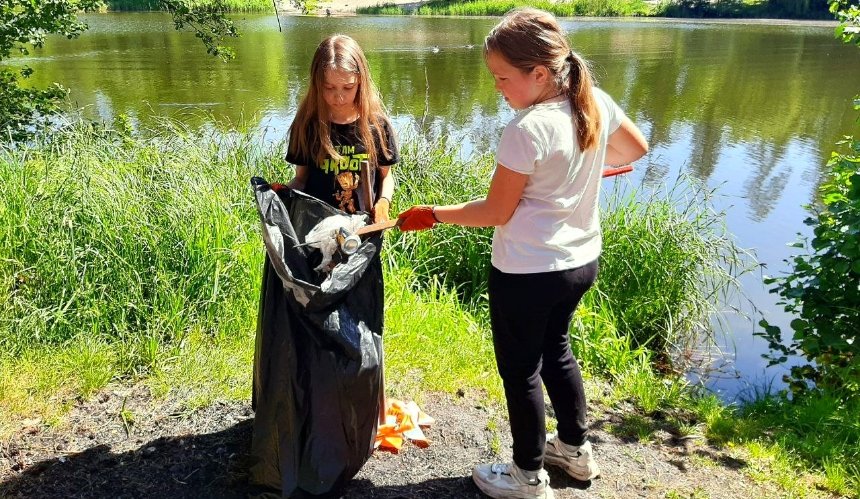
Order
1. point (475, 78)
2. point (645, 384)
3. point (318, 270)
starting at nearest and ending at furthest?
point (318, 270), point (645, 384), point (475, 78)

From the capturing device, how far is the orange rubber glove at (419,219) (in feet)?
6.65

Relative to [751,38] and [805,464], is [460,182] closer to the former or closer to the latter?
[805,464]

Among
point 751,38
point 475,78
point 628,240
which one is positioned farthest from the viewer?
point 751,38

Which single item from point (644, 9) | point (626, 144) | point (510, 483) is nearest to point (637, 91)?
point (626, 144)

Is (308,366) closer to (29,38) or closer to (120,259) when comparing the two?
(120,259)

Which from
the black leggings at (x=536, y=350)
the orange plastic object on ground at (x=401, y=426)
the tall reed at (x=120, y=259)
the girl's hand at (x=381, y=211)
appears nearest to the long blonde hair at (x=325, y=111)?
the girl's hand at (x=381, y=211)

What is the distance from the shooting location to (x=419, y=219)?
2.04m

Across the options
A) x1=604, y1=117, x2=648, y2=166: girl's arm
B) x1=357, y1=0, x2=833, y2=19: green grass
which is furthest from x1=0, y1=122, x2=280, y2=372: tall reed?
x1=357, y1=0, x2=833, y2=19: green grass

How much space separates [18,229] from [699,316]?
162 inches

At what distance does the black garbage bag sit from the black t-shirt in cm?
13

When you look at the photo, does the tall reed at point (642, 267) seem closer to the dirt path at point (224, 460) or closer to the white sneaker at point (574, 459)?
the dirt path at point (224, 460)

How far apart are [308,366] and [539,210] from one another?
0.86 m

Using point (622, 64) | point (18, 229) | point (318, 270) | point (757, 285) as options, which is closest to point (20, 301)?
point (18, 229)

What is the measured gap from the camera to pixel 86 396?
277 centimetres
